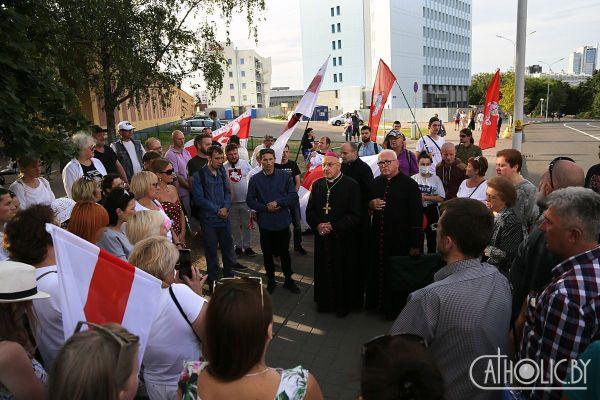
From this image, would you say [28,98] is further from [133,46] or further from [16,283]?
[133,46]

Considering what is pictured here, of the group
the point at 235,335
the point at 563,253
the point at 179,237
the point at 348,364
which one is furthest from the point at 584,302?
the point at 179,237

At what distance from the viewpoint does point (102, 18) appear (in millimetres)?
11758

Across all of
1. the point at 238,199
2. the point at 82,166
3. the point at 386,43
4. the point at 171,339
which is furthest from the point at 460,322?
the point at 386,43

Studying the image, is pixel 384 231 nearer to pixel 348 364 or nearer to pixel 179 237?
pixel 348 364

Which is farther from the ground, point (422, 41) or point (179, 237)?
point (422, 41)

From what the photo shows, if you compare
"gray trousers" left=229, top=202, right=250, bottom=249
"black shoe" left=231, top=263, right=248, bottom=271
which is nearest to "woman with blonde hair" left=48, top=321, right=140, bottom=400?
"black shoe" left=231, top=263, right=248, bottom=271

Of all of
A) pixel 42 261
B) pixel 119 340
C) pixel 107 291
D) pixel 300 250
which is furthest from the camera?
pixel 300 250

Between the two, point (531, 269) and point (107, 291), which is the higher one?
point (107, 291)

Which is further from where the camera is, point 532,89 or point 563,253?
point 532,89

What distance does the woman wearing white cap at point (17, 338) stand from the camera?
1840 mm

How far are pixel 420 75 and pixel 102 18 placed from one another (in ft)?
235

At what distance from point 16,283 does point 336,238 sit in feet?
11.9

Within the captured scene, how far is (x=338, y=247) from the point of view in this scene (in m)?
5.21

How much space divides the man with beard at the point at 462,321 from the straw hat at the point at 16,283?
1768 millimetres
